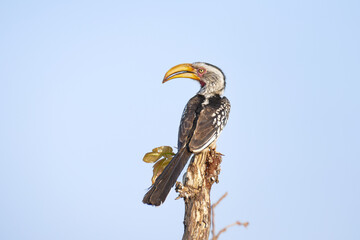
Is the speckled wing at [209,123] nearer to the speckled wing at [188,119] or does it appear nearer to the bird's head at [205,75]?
the speckled wing at [188,119]

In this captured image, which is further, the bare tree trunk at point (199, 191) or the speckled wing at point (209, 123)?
the speckled wing at point (209, 123)

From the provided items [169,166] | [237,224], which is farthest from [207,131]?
[237,224]

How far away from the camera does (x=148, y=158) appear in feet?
18.7

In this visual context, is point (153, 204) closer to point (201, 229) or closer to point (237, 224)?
point (201, 229)

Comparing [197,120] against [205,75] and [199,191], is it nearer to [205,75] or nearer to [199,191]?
[199,191]

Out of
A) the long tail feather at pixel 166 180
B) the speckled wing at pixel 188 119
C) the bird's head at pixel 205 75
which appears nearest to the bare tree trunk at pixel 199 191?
the long tail feather at pixel 166 180

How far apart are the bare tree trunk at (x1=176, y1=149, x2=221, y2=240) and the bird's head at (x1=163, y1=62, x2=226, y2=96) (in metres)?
1.70

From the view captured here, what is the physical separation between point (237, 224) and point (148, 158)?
347 cm

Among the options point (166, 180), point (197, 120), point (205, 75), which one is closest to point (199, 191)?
point (166, 180)

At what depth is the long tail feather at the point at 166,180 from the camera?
4.96m

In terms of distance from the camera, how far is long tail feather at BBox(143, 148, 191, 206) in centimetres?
496

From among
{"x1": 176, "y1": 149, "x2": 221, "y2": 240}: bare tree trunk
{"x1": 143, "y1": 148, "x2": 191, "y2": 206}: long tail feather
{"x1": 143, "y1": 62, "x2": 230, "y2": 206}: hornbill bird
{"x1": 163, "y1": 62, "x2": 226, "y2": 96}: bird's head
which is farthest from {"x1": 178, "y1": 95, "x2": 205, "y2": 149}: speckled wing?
{"x1": 163, "y1": 62, "x2": 226, "y2": 96}: bird's head

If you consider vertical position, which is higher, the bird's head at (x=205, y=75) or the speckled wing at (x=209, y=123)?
the bird's head at (x=205, y=75)

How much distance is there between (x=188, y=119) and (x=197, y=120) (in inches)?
5.1
